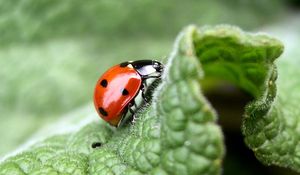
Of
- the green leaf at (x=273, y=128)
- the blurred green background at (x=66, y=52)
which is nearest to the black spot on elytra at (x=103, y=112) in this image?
the green leaf at (x=273, y=128)

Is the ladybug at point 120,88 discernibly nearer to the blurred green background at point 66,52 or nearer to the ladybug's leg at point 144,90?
the ladybug's leg at point 144,90

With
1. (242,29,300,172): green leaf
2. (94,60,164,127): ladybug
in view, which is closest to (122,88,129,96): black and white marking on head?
(94,60,164,127): ladybug

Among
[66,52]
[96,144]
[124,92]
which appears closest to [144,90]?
[124,92]

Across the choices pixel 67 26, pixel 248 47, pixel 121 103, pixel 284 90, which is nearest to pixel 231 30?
pixel 248 47

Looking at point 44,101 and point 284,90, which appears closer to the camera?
point 284,90

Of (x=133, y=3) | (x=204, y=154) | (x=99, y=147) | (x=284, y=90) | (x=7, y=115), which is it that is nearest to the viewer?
(x=204, y=154)

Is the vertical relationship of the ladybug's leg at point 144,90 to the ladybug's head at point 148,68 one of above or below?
below

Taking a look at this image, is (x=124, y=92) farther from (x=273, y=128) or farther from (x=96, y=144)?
(x=273, y=128)

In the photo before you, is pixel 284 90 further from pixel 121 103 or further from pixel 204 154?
pixel 204 154
